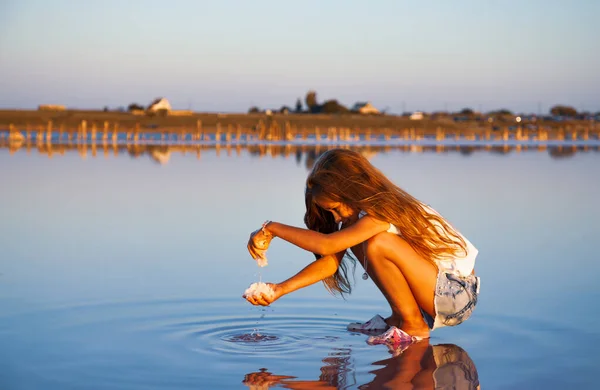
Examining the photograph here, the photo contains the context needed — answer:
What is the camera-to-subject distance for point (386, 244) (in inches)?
201

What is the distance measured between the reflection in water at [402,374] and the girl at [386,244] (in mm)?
268

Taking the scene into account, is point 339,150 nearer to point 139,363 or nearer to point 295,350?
point 295,350

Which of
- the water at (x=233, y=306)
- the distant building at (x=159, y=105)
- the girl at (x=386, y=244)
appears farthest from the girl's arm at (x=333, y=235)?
the distant building at (x=159, y=105)

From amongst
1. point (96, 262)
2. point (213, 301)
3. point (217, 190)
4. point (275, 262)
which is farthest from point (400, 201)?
point (217, 190)

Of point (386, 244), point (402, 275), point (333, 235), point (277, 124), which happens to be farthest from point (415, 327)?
point (277, 124)

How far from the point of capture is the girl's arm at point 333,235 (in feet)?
16.5

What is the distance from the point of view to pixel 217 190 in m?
15.9

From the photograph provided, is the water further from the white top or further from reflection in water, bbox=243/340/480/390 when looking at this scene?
the white top

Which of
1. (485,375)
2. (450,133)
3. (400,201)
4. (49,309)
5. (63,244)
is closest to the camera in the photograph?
(485,375)

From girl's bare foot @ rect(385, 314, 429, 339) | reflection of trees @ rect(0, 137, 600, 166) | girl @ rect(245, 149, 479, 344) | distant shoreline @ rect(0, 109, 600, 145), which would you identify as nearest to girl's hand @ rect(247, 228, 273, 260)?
girl @ rect(245, 149, 479, 344)

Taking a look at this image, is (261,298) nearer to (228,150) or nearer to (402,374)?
(402,374)

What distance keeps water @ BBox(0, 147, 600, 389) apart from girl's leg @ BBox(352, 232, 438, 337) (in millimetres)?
213

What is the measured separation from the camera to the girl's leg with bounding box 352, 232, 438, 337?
5133 millimetres

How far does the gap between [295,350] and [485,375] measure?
3.68 ft
